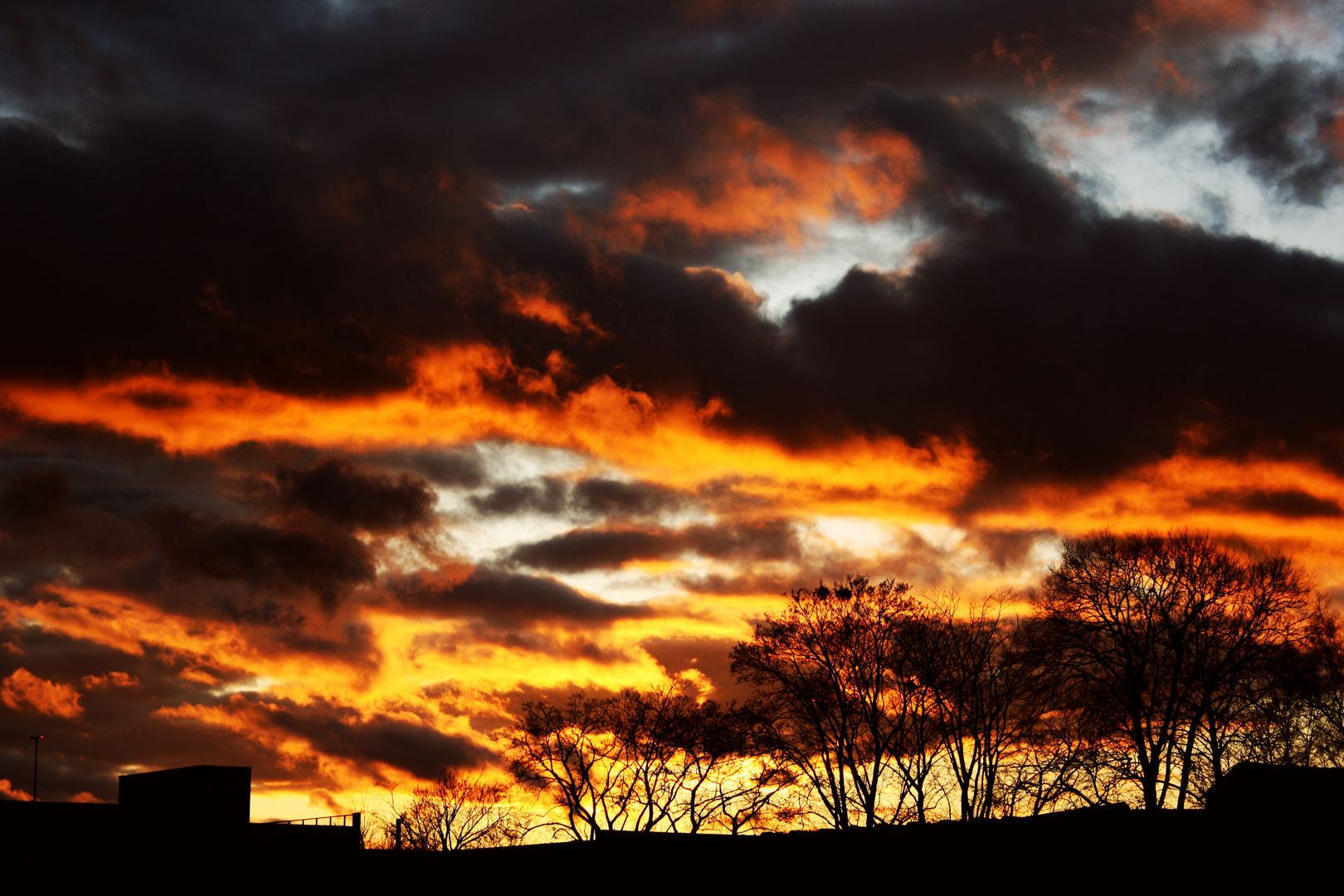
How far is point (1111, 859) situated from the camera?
77.2 ft

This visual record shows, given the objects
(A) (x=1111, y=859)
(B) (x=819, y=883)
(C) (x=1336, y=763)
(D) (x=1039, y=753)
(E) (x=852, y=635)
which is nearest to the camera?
(A) (x=1111, y=859)

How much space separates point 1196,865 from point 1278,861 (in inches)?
82.3

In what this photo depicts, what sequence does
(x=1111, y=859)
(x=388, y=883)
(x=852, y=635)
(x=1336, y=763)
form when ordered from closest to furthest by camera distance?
1. (x=1111, y=859)
2. (x=388, y=883)
3. (x=1336, y=763)
4. (x=852, y=635)

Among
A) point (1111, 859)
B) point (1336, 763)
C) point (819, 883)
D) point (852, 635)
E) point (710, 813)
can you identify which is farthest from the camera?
point (710, 813)

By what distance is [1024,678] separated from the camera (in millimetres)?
45750

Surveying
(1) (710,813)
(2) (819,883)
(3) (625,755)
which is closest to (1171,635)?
(2) (819,883)

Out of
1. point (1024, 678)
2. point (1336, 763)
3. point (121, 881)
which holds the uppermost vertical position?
point (1024, 678)

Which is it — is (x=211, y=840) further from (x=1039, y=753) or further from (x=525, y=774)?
(x=1039, y=753)

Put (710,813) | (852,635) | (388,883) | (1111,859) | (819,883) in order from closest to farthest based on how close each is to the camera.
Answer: (1111,859) < (819,883) < (388,883) < (852,635) < (710,813)

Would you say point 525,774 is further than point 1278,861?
Yes

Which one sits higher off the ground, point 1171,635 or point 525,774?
point 1171,635

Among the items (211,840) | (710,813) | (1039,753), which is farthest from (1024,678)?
(211,840)

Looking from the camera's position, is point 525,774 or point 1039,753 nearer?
point 1039,753

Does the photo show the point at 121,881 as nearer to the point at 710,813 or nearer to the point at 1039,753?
the point at 710,813
